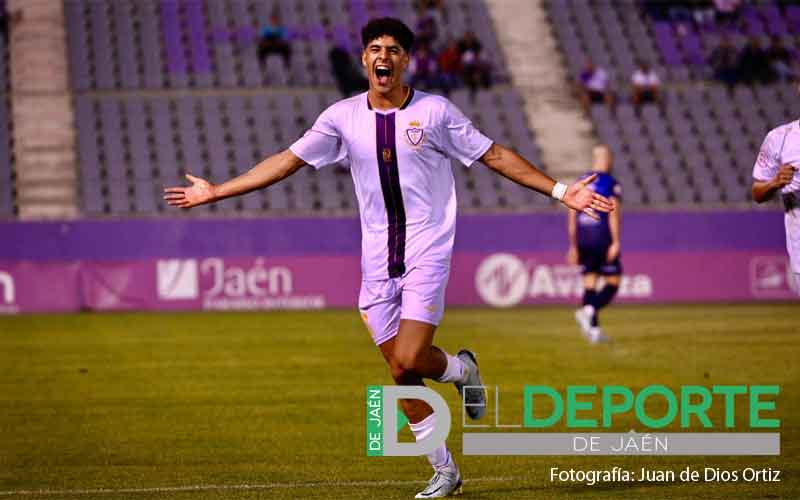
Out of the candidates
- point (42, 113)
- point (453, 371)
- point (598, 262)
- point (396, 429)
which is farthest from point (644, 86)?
point (453, 371)

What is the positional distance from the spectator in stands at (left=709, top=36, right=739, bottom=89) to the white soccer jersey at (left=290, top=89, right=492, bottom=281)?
2934 cm

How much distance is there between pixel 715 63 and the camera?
36812 millimetres

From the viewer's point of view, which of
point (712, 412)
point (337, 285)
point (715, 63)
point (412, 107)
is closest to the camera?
point (412, 107)

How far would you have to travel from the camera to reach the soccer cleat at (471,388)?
28.4 feet

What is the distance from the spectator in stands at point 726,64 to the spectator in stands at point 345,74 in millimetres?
9457

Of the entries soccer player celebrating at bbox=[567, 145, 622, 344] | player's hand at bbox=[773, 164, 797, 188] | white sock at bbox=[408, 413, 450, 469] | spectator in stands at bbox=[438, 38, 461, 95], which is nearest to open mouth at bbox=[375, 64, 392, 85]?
white sock at bbox=[408, 413, 450, 469]

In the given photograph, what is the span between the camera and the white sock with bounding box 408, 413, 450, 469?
8195mm

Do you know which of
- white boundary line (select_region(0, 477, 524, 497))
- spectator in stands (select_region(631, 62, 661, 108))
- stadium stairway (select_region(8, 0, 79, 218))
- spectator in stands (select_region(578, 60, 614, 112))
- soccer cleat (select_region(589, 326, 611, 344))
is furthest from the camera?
spectator in stands (select_region(631, 62, 661, 108))

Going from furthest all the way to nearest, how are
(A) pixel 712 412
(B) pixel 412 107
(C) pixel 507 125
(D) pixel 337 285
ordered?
(C) pixel 507 125 < (D) pixel 337 285 < (A) pixel 712 412 < (B) pixel 412 107

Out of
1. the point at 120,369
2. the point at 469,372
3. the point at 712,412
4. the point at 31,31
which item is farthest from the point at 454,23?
the point at 469,372

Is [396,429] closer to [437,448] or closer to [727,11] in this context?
[437,448]

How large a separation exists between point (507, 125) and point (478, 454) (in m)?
24.4

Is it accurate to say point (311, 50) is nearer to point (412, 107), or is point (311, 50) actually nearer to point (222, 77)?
point (222, 77)

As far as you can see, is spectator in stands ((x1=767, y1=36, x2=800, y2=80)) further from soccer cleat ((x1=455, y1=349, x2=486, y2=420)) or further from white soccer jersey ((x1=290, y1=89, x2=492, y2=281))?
white soccer jersey ((x1=290, y1=89, x2=492, y2=281))
